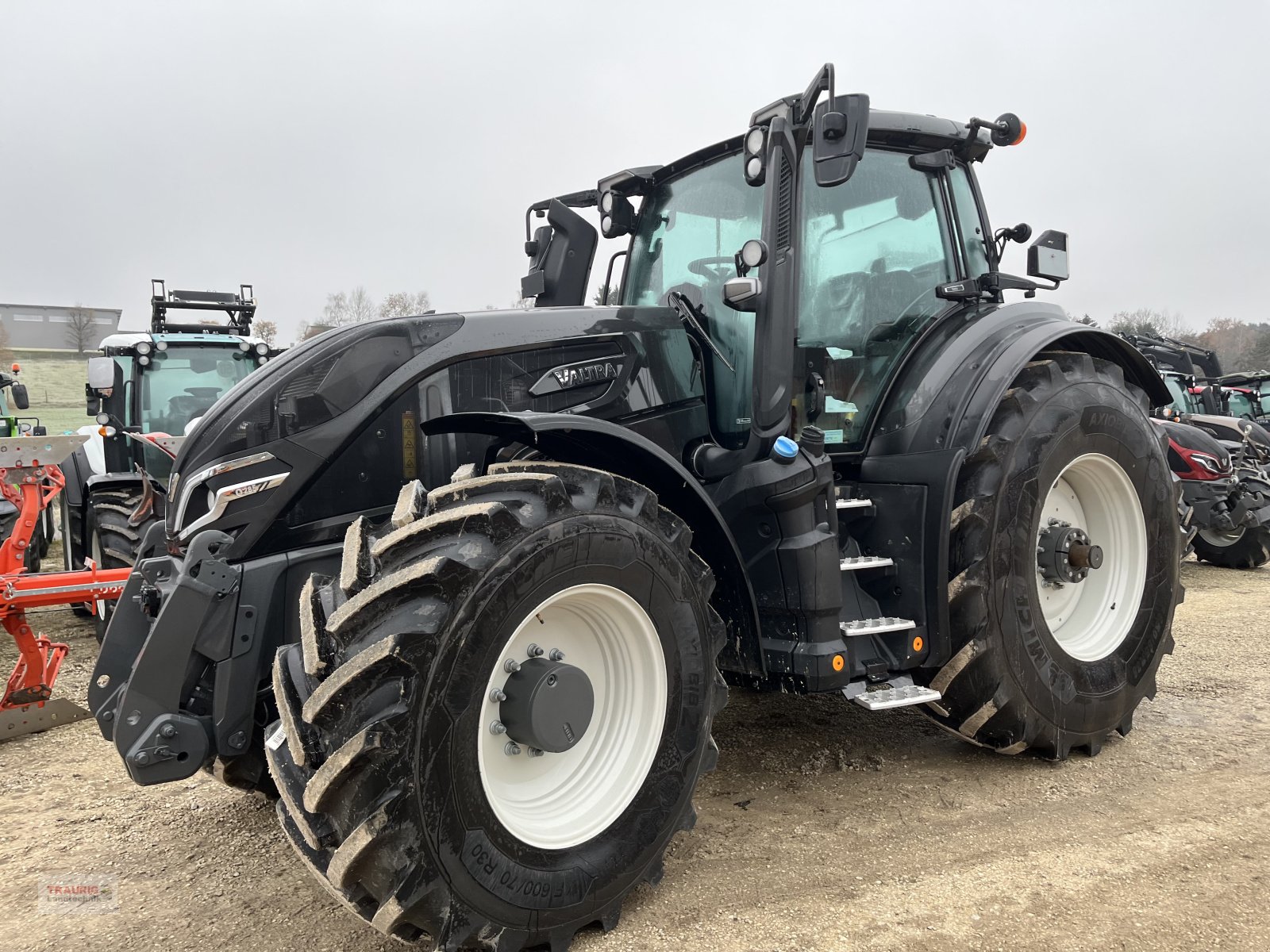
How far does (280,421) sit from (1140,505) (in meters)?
3.52

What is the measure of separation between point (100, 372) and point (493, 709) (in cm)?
638

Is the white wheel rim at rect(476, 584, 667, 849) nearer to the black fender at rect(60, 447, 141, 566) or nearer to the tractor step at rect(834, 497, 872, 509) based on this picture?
the tractor step at rect(834, 497, 872, 509)

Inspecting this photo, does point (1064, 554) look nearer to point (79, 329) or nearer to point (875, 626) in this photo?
point (875, 626)

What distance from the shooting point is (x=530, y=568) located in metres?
2.35

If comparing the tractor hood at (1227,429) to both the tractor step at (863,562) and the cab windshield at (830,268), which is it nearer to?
the cab windshield at (830,268)

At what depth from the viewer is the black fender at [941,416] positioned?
11.1ft

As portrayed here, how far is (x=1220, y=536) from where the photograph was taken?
9.23 metres

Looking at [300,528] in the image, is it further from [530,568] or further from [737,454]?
[737,454]

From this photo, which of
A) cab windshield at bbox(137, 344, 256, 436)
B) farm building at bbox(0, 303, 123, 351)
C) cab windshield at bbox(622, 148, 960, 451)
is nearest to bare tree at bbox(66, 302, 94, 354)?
farm building at bbox(0, 303, 123, 351)

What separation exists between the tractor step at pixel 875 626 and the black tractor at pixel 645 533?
16mm

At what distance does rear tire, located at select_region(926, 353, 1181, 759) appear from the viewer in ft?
11.3

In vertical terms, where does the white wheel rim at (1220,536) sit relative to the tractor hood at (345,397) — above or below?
below

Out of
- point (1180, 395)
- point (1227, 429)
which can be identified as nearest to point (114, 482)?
point (1227, 429)

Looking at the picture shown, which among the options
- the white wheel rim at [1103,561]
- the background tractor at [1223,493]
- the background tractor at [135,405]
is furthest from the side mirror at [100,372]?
the background tractor at [1223,493]
